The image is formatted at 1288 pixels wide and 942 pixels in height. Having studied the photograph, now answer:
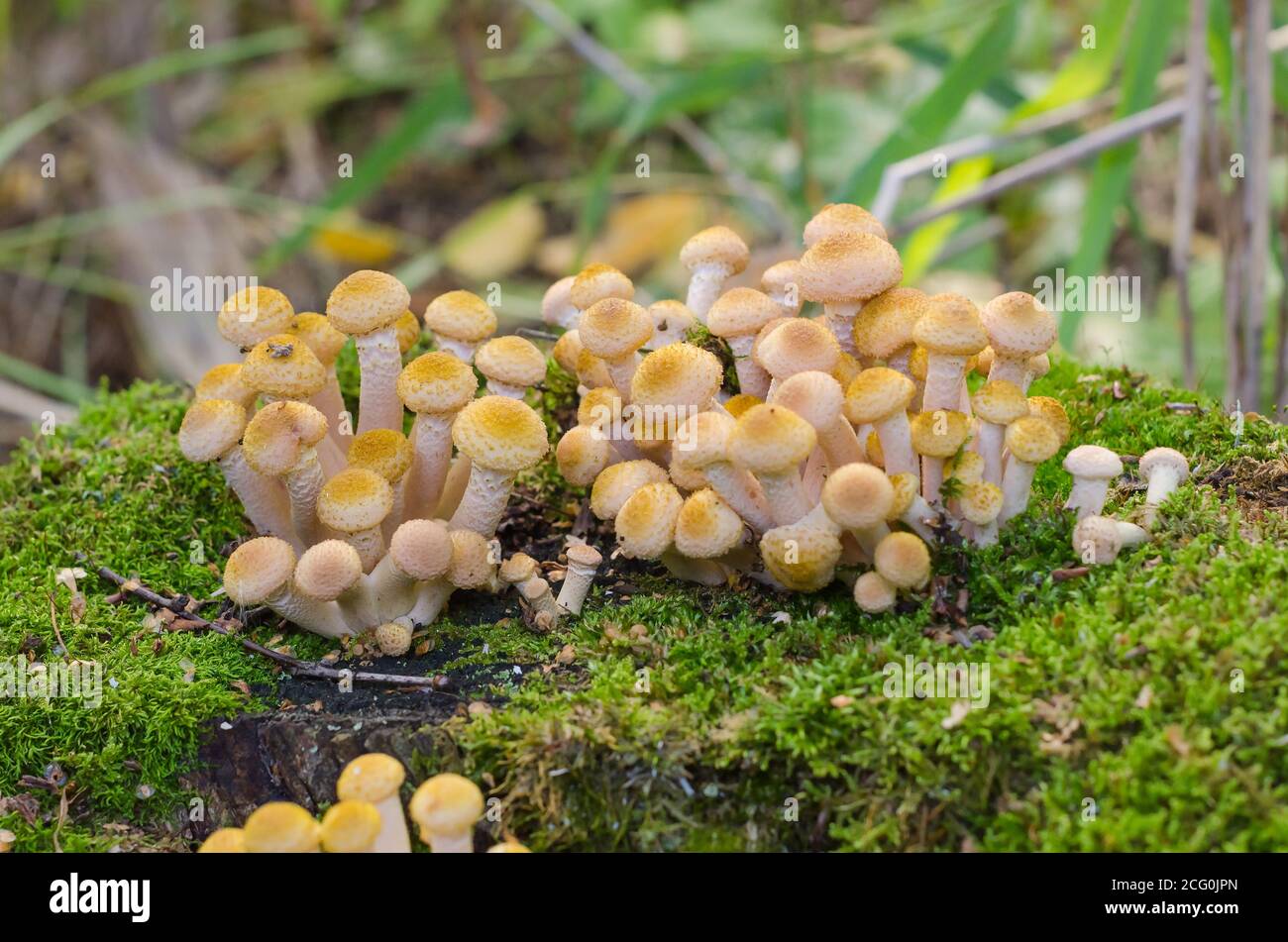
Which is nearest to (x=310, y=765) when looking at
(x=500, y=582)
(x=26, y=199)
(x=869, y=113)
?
(x=500, y=582)

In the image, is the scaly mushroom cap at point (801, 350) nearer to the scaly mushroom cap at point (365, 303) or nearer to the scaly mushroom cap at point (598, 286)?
the scaly mushroom cap at point (598, 286)

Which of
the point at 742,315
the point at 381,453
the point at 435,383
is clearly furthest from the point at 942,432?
the point at 381,453

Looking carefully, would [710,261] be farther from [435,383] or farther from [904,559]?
[904,559]

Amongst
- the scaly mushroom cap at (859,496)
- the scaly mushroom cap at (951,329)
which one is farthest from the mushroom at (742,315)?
the scaly mushroom cap at (859,496)

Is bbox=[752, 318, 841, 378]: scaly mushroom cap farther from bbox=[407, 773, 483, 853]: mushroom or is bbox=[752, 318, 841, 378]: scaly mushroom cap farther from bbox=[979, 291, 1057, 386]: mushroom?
bbox=[407, 773, 483, 853]: mushroom

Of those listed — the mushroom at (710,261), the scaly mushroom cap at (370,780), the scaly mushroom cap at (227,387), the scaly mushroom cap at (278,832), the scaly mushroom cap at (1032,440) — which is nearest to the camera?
the scaly mushroom cap at (278,832)

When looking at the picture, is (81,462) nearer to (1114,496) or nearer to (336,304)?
(336,304)
